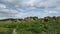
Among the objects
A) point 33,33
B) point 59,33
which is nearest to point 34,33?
point 33,33

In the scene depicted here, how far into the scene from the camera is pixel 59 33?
28.2 metres

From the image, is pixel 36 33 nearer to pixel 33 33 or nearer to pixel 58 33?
pixel 33 33

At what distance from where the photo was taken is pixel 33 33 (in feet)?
102

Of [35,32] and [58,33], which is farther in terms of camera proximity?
[35,32]

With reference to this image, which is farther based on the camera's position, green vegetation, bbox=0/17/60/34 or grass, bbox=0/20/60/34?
grass, bbox=0/20/60/34

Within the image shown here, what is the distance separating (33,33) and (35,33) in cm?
61

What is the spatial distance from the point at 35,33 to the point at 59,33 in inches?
183

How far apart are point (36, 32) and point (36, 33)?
711mm

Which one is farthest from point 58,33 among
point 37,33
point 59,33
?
point 37,33

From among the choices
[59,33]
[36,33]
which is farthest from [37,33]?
[59,33]

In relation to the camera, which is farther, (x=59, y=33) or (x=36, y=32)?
(x=36, y=32)

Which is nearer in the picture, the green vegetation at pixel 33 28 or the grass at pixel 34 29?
the green vegetation at pixel 33 28

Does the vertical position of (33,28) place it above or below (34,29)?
above

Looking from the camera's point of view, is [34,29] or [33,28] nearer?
[34,29]
